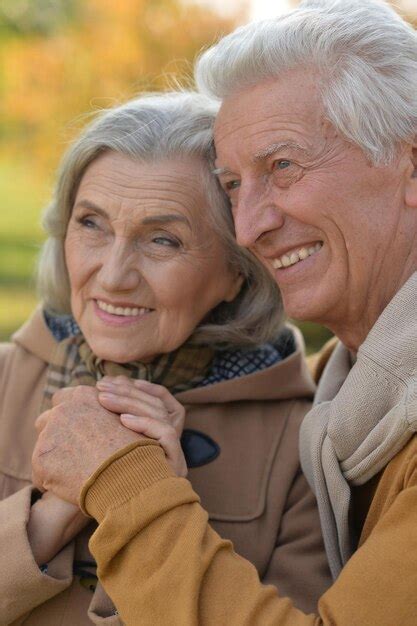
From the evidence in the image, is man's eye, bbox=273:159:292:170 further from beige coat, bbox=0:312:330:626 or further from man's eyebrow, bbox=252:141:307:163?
beige coat, bbox=0:312:330:626

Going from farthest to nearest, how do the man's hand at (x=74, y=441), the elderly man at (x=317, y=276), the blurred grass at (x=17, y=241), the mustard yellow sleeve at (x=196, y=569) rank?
the blurred grass at (x=17, y=241) < the man's hand at (x=74, y=441) < the elderly man at (x=317, y=276) < the mustard yellow sleeve at (x=196, y=569)

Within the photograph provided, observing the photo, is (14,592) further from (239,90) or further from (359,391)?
(239,90)

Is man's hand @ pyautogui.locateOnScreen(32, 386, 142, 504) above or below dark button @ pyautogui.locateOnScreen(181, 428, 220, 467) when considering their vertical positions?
above

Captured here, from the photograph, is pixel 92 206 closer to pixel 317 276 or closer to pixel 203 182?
pixel 203 182

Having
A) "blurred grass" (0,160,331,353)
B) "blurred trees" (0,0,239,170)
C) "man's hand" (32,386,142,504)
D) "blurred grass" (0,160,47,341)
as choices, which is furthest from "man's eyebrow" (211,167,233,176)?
"blurred grass" (0,160,47,341)

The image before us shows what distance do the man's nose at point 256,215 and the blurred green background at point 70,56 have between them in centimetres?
547

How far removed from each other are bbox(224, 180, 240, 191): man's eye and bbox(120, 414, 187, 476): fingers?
28.3 inches

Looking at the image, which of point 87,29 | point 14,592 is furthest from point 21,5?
point 14,592

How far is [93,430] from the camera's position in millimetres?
2566

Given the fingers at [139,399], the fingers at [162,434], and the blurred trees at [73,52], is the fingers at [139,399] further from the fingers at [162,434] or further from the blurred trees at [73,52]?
the blurred trees at [73,52]

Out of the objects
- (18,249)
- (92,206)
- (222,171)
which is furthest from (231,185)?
(18,249)

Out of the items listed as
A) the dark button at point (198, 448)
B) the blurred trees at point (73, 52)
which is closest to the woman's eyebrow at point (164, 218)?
the dark button at point (198, 448)

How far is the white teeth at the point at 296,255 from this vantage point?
2.65 m

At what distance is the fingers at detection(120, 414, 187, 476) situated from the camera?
8.52 ft
